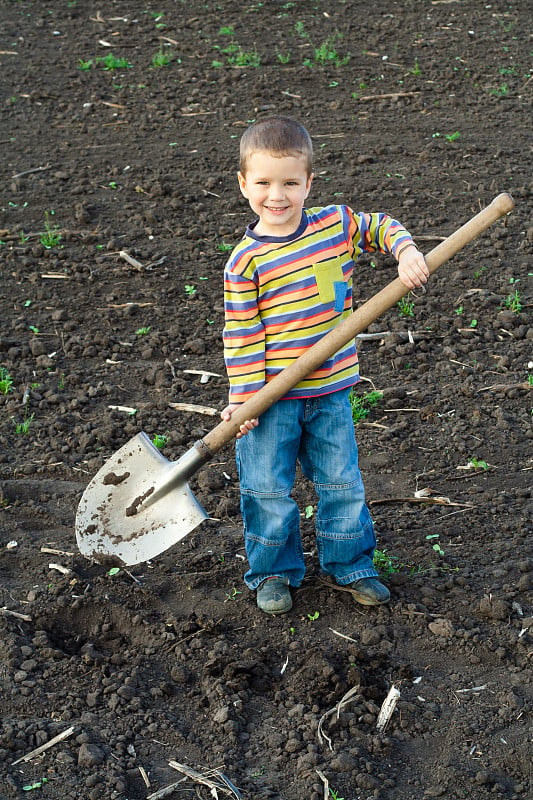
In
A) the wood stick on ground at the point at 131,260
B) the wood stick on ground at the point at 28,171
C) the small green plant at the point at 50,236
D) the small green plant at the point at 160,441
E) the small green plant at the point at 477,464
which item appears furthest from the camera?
the wood stick on ground at the point at 28,171

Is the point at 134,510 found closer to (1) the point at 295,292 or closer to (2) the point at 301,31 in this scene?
(1) the point at 295,292

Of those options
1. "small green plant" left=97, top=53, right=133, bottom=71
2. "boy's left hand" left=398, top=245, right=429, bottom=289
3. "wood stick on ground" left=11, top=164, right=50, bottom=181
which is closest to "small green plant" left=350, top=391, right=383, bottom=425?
"boy's left hand" left=398, top=245, right=429, bottom=289

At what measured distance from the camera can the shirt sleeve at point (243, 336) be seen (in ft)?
10.3

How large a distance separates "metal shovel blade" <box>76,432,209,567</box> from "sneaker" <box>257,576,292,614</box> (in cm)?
37

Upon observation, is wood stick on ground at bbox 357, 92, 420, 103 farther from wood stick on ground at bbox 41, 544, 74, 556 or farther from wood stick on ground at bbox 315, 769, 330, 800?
wood stick on ground at bbox 315, 769, 330, 800

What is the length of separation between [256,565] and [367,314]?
3.37 ft

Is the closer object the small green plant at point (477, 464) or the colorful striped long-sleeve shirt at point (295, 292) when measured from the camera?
the colorful striped long-sleeve shirt at point (295, 292)

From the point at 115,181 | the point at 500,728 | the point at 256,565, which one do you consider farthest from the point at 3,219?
the point at 500,728

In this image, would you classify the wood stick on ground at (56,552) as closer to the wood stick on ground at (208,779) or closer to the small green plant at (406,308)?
the wood stick on ground at (208,779)

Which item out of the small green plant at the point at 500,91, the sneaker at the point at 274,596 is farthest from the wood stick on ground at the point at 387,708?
the small green plant at the point at 500,91

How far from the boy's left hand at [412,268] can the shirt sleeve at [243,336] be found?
468 mm

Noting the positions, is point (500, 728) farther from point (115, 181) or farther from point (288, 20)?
point (288, 20)

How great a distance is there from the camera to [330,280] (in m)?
3.19

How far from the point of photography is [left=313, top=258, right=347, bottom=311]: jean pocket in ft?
10.4
